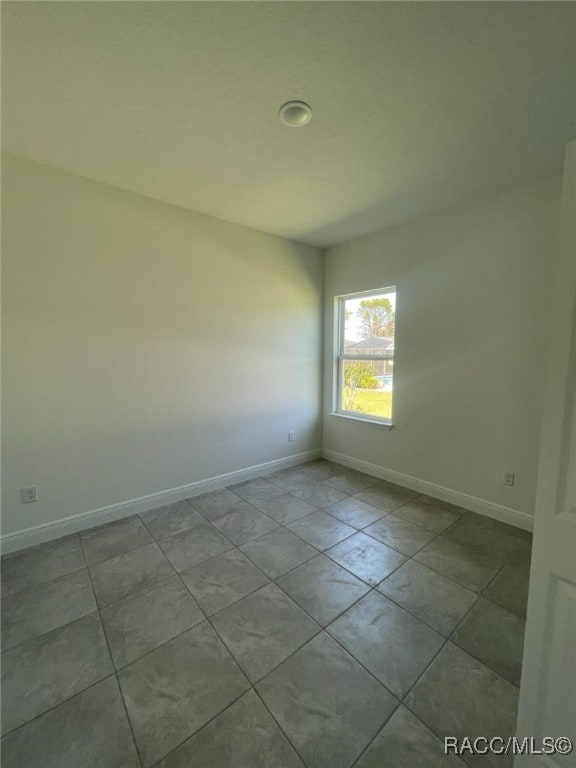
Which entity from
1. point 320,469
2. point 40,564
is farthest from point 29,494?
point 320,469

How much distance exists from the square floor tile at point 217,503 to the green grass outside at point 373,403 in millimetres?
1699

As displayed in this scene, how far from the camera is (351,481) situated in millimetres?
3158

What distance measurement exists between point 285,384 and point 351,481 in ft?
4.25

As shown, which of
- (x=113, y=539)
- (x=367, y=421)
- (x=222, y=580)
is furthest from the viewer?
(x=367, y=421)

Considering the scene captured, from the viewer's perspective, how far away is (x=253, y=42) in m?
1.22

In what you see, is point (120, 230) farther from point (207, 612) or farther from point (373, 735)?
point (373, 735)

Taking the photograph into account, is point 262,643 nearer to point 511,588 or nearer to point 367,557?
point 367,557

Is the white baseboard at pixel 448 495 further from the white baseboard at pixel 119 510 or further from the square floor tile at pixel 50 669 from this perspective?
the square floor tile at pixel 50 669

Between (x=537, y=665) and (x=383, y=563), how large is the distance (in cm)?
110

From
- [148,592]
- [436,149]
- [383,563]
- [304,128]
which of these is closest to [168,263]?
[304,128]

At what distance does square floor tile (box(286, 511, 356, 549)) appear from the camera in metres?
2.16

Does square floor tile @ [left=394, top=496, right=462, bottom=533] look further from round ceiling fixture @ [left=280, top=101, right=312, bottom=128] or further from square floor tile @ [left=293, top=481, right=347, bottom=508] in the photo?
round ceiling fixture @ [left=280, top=101, right=312, bottom=128]

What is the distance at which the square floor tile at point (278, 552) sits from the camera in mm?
1905

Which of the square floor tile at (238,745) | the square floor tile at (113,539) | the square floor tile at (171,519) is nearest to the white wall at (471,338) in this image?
the square floor tile at (171,519)
